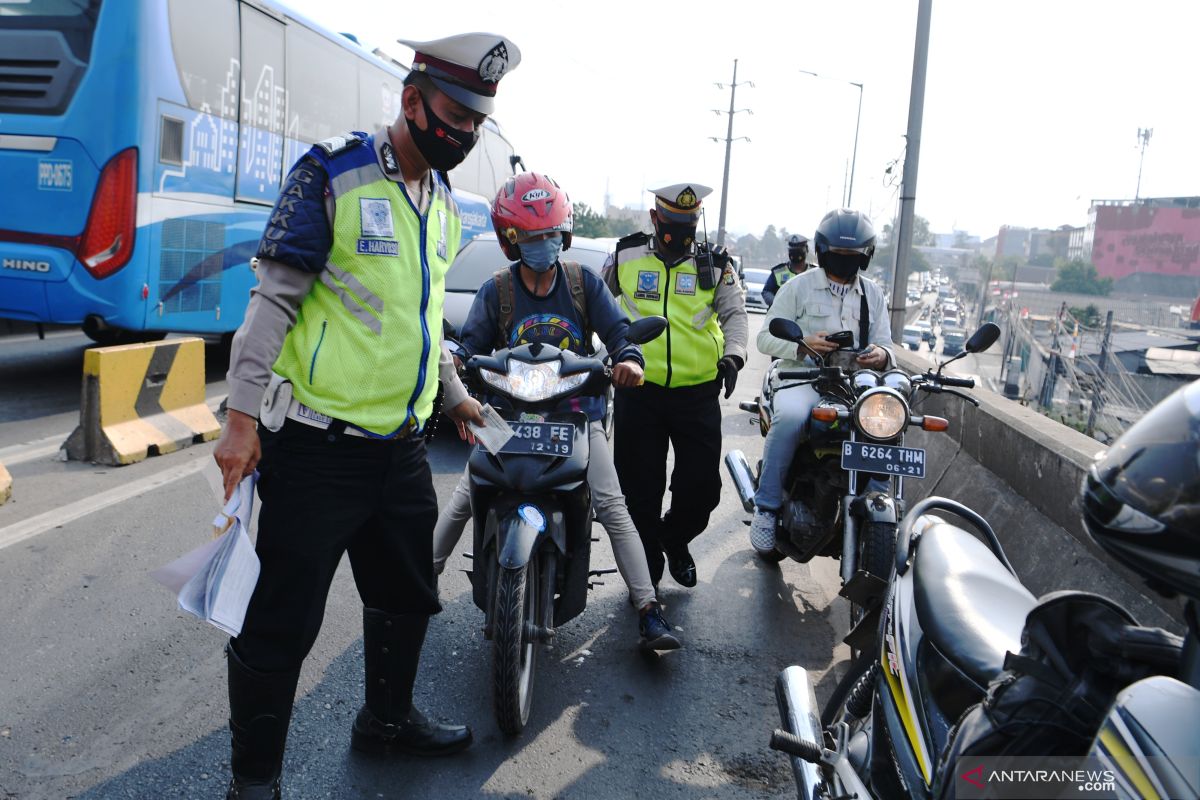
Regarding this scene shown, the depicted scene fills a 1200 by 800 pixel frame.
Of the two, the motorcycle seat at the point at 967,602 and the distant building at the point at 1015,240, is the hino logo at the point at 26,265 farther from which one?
the distant building at the point at 1015,240

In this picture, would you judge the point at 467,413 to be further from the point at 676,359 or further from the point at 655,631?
the point at 676,359

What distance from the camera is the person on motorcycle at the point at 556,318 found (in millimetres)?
3941

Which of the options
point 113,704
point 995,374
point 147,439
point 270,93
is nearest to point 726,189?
point 995,374

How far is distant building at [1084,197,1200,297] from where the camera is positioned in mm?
77688

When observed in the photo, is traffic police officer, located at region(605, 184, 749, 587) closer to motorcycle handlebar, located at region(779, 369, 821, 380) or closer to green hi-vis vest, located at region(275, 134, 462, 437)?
motorcycle handlebar, located at region(779, 369, 821, 380)

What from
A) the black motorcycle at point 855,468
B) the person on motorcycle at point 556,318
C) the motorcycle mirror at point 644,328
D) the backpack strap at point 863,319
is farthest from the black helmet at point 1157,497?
the backpack strap at point 863,319

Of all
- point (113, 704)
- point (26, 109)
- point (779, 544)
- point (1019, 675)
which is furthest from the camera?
point (26, 109)

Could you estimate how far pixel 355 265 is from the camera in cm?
258

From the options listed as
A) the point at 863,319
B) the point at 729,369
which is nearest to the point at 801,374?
the point at 729,369

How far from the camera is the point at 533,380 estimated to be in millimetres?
3627

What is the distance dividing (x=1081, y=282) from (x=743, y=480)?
8350 cm

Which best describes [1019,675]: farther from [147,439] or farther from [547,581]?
[147,439]

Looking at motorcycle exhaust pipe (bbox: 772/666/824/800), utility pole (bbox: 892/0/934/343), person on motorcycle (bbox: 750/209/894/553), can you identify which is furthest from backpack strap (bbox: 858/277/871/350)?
utility pole (bbox: 892/0/934/343)

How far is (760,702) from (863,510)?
0.83 metres
